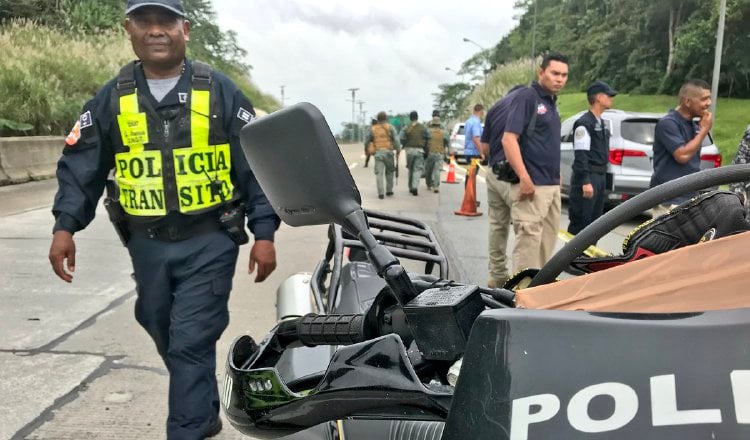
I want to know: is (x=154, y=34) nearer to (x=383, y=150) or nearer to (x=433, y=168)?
(x=383, y=150)

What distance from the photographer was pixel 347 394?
108cm

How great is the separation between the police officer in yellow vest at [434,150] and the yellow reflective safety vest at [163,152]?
1039 centimetres

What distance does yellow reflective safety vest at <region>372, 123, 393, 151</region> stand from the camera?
1241 centimetres

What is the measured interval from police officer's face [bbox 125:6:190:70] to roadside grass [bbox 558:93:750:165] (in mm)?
16361

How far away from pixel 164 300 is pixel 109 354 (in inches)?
56.7

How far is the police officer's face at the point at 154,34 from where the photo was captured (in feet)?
8.36

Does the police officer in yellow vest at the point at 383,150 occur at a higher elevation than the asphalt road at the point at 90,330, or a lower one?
higher

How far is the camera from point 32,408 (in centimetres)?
309

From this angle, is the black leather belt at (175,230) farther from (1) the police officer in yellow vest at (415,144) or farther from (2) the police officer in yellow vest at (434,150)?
(2) the police officer in yellow vest at (434,150)

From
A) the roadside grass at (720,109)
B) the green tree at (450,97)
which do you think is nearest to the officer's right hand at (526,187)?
the roadside grass at (720,109)

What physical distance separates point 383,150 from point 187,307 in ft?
32.4

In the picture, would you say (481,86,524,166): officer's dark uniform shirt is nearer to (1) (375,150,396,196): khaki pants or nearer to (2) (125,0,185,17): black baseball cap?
(2) (125,0,185,17): black baseball cap

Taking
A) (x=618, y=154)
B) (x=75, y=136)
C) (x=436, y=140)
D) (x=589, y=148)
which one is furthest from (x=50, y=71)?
(x=75, y=136)

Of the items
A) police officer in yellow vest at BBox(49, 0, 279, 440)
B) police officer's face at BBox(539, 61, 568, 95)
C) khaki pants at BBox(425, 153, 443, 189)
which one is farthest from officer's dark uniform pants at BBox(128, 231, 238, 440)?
khaki pants at BBox(425, 153, 443, 189)
